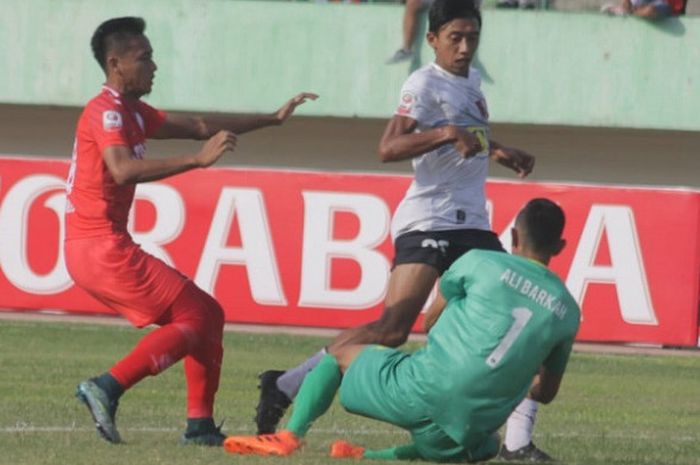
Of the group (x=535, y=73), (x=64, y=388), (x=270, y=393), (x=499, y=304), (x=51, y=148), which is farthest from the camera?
(x=51, y=148)

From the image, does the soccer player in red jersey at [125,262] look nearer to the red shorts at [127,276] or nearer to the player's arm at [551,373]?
the red shorts at [127,276]

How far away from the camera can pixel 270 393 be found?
9469 millimetres

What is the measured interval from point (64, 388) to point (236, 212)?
7431mm

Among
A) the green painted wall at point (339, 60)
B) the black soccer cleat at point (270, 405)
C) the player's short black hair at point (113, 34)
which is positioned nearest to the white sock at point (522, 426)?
the black soccer cleat at point (270, 405)

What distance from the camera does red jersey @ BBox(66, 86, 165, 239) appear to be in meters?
9.44

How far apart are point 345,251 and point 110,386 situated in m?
11.7

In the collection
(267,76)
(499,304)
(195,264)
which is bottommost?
(195,264)

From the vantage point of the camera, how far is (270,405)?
372 inches

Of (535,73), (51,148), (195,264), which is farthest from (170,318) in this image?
(51,148)

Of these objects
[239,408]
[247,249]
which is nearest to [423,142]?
[239,408]

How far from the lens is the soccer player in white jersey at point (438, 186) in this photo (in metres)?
A: 9.40

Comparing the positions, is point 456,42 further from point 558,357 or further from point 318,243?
point 318,243

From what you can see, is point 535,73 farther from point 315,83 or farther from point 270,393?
point 270,393

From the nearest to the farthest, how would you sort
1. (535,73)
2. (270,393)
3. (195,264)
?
(270,393) → (195,264) → (535,73)
